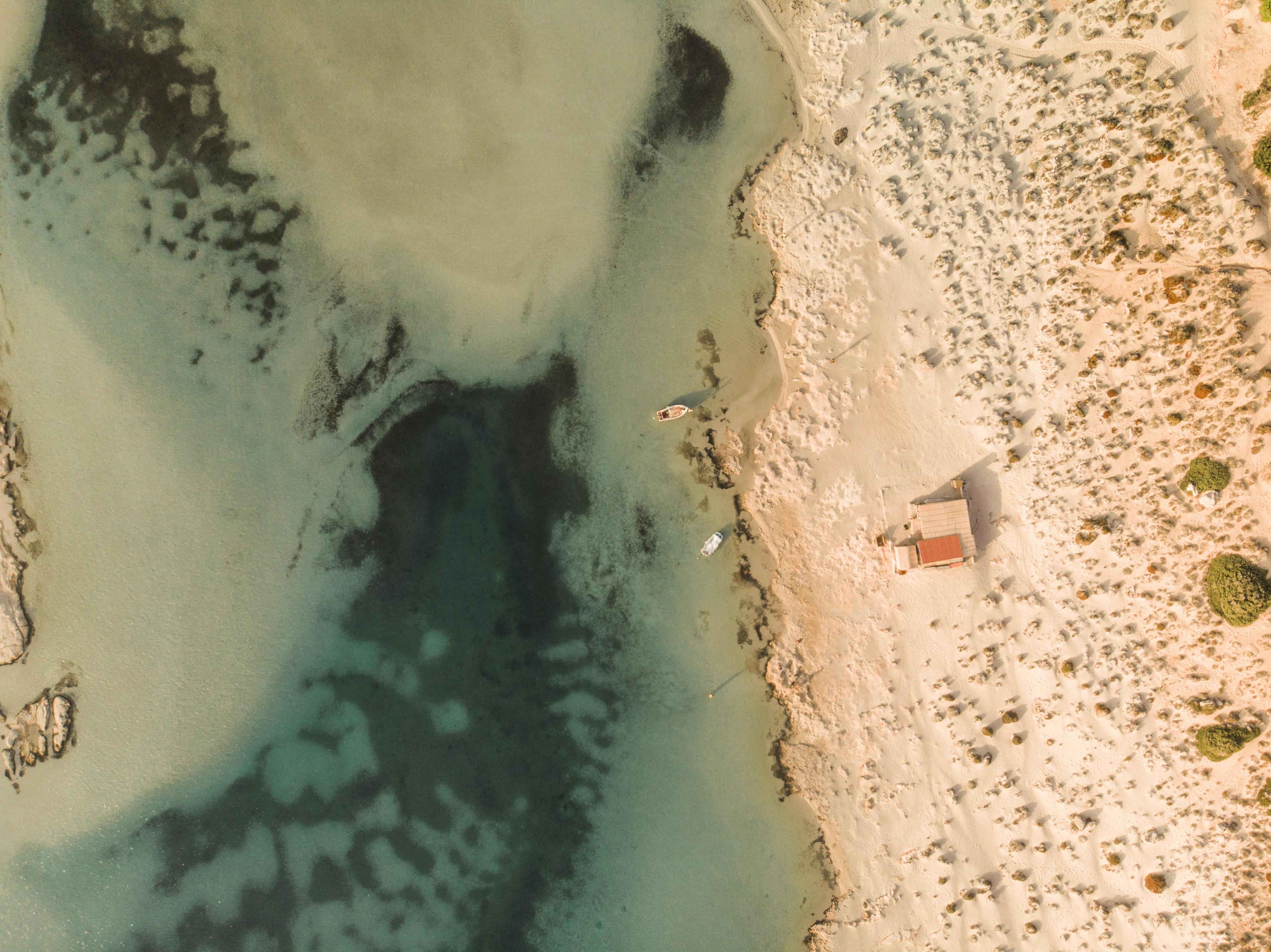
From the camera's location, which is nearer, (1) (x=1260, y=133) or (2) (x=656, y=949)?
(1) (x=1260, y=133)

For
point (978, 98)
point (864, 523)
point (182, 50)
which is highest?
point (182, 50)

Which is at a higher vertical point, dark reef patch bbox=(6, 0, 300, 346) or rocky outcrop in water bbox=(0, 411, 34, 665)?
dark reef patch bbox=(6, 0, 300, 346)

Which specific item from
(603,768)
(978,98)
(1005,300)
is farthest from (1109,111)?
(603,768)

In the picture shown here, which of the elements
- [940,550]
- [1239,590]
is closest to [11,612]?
[940,550]

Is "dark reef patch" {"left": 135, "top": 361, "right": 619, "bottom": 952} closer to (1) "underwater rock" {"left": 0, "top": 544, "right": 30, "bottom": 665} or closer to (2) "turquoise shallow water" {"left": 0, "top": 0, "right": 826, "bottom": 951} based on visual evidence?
(2) "turquoise shallow water" {"left": 0, "top": 0, "right": 826, "bottom": 951}

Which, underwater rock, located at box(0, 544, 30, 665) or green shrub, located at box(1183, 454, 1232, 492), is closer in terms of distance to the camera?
green shrub, located at box(1183, 454, 1232, 492)

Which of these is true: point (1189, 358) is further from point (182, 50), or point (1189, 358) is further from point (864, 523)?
point (182, 50)

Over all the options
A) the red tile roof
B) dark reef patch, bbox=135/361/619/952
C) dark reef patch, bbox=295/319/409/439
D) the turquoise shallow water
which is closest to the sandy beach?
the red tile roof
